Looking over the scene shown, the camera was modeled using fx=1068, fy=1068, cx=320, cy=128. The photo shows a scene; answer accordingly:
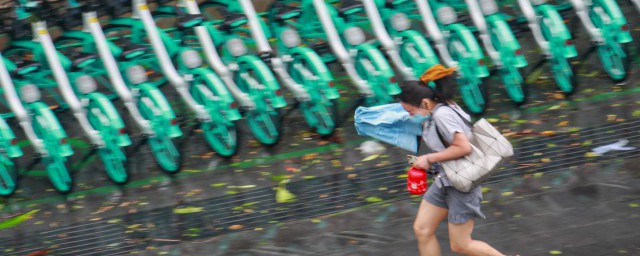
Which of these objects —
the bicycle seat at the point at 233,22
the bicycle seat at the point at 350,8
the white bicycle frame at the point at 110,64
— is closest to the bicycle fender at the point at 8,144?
the white bicycle frame at the point at 110,64

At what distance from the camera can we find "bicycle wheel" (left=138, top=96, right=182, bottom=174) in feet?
29.9

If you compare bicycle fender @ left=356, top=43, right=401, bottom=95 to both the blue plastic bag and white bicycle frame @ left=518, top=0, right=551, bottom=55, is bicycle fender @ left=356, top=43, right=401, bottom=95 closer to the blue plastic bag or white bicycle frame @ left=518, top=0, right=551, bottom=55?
white bicycle frame @ left=518, top=0, right=551, bottom=55

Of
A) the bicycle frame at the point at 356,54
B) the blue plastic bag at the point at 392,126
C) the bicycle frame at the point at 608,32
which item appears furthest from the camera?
the bicycle frame at the point at 608,32

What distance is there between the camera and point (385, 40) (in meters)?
9.62

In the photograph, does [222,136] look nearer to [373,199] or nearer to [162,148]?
[162,148]

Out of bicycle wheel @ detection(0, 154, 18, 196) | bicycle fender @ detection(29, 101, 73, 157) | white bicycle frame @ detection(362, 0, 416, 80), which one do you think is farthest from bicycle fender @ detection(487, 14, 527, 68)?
bicycle wheel @ detection(0, 154, 18, 196)

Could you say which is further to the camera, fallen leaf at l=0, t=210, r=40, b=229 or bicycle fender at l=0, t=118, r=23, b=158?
bicycle fender at l=0, t=118, r=23, b=158

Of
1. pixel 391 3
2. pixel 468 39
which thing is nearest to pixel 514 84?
pixel 468 39

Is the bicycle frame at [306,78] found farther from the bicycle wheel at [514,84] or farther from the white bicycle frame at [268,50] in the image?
the bicycle wheel at [514,84]

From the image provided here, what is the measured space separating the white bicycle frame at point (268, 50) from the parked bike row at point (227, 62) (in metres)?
0.01

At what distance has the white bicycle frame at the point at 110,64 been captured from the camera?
9.20 meters

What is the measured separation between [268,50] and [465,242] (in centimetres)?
368

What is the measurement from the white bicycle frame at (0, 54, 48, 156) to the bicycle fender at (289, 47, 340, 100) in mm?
2388

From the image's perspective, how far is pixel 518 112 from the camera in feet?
32.3
